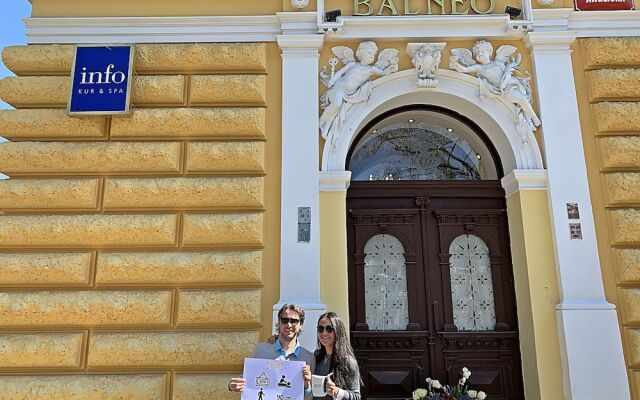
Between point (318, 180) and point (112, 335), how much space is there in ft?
9.38

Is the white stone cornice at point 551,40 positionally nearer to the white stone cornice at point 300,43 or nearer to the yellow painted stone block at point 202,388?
the white stone cornice at point 300,43

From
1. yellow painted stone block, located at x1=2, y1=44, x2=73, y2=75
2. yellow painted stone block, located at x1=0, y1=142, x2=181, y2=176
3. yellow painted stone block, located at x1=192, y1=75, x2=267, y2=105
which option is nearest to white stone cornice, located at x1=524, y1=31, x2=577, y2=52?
yellow painted stone block, located at x1=192, y1=75, x2=267, y2=105

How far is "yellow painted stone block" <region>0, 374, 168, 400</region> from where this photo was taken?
549cm

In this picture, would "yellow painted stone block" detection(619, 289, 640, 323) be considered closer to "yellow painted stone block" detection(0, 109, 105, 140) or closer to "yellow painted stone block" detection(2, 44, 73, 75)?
"yellow painted stone block" detection(0, 109, 105, 140)

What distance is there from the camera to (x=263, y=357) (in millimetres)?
4047

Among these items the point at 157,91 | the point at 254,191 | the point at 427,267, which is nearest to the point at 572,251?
the point at 427,267

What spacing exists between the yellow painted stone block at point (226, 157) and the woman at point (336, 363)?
2759 millimetres

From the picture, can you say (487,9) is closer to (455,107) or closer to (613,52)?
(455,107)

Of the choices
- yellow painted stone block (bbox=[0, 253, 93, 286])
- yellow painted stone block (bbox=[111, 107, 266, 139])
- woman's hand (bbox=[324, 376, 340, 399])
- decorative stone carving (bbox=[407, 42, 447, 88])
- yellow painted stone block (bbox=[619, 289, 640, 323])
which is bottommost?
woman's hand (bbox=[324, 376, 340, 399])

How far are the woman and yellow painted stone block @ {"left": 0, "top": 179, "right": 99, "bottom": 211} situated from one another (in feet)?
11.6

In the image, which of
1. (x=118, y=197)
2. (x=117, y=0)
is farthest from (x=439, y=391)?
(x=117, y=0)

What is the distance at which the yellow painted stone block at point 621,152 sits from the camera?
20.4ft

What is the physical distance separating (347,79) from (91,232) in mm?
3528

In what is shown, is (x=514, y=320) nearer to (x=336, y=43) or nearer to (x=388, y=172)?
(x=388, y=172)
